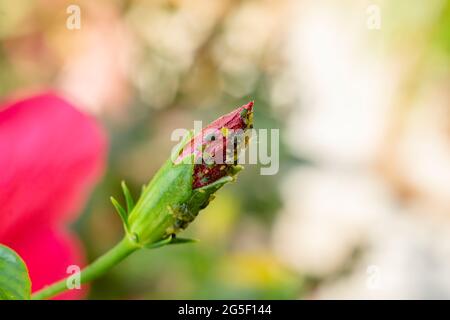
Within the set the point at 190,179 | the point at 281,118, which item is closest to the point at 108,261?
the point at 190,179

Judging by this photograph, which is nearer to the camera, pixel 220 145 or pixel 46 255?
pixel 220 145

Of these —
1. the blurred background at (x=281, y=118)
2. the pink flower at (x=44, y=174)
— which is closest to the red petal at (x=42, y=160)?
the pink flower at (x=44, y=174)

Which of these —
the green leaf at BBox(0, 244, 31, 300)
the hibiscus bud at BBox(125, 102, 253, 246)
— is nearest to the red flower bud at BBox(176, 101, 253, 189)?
the hibiscus bud at BBox(125, 102, 253, 246)

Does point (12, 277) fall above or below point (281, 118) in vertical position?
below

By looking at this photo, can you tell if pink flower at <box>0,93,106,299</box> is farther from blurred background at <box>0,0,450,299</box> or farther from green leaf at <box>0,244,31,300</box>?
blurred background at <box>0,0,450,299</box>

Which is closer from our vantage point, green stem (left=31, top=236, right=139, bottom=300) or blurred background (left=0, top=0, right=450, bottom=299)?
green stem (left=31, top=236, right=139, bottom=300)

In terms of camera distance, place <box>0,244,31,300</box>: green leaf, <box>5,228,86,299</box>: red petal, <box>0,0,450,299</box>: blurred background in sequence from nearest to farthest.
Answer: <box>0,244,31,300</box>: green leaf → <box>5,228,86,299</box>: red petal → <box>0,0,450,299</box>: blurred background

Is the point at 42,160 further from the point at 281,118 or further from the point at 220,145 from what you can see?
Answer: the point at 281,118
